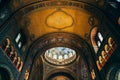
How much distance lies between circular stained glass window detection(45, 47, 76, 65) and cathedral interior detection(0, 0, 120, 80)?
9342mm

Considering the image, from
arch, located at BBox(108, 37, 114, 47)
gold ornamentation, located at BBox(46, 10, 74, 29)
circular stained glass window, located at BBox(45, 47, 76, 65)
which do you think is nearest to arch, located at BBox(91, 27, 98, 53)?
gold ornamentation, located at BBox(46, 10, 74, 29)

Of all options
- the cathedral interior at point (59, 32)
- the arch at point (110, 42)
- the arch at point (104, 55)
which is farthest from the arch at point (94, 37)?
the arch at point (110, 42)

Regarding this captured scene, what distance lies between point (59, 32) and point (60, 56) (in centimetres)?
1224

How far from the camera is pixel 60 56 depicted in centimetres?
2803

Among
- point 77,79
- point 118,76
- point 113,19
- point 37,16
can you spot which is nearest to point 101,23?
point 113,19

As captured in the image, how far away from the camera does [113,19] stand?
10773 mm

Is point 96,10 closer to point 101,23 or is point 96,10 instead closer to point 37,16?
point 101,23

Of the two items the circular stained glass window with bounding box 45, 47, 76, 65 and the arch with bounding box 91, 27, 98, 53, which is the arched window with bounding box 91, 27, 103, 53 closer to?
the arch with bounding box 91, 27, 98, 53

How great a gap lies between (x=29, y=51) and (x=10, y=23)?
12.6ft

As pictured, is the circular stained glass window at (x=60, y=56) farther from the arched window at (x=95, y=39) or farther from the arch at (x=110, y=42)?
the arch at (x=110, y=42)

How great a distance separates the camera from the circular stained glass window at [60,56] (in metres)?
26.3

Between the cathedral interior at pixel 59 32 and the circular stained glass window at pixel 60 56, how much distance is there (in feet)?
30.6

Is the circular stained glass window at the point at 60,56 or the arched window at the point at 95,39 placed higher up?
the circular stained glass window at the point at 60,56

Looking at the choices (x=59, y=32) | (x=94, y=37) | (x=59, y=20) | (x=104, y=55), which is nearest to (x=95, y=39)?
(x=94, y=37)
